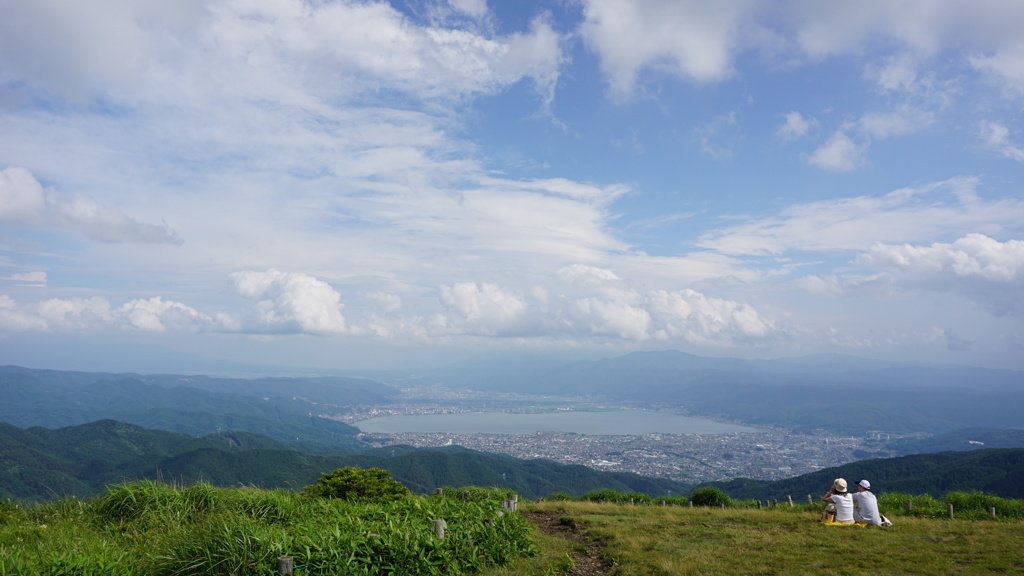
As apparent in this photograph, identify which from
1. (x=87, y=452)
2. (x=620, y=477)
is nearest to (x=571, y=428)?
(x=620, y=477)

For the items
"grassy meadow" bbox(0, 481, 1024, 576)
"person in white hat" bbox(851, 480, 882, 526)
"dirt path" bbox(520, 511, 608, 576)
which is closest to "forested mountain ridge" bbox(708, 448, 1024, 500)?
"person in white hat" bbox(851, 480, 882, 526)

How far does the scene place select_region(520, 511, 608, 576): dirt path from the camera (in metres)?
9.01

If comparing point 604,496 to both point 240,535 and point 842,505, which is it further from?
point 240,535

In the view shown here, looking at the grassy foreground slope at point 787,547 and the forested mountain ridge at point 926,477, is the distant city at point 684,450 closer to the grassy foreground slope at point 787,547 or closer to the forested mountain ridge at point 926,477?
the forested mountain ridge at point 926,477

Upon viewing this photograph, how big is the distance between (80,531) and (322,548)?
532 cm

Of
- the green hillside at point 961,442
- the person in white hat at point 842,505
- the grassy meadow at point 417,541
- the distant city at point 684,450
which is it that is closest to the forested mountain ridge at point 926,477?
the distant city at point 684,450

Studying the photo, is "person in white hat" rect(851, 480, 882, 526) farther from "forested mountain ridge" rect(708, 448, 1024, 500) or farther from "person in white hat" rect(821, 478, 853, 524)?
"forested mountain ridge" rect(708, 448, 1024, 500)

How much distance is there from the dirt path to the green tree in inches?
154

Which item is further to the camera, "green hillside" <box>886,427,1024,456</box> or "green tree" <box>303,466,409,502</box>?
"green hillside" <box>886,427,1024,456</box>

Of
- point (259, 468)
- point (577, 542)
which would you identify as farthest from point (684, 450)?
point (577, 542)

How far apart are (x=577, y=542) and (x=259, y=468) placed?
330ft

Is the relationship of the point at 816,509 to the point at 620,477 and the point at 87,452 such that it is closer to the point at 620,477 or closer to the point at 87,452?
the point at 620,477

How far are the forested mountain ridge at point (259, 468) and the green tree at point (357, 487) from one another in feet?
206

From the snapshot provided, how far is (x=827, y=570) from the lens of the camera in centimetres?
799
